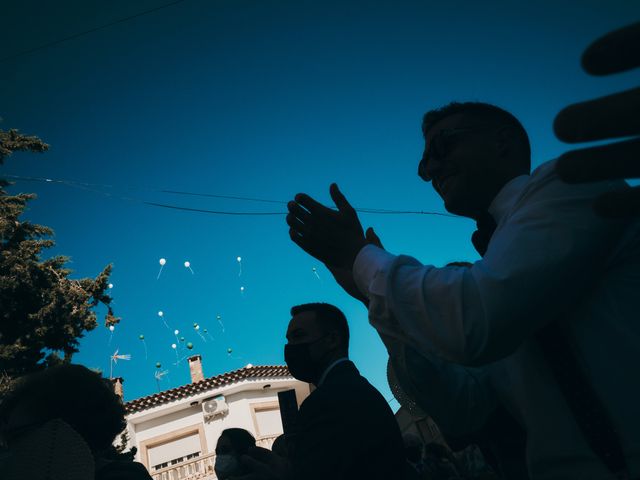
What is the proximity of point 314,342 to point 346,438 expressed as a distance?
87 cm

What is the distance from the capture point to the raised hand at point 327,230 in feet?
3.85

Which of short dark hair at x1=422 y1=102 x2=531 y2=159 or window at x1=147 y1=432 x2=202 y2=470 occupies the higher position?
window at x1=147 y1=432 x2=202 y2=470

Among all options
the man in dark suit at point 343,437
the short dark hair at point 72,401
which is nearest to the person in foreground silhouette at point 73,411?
the short dark hair at point 72,401

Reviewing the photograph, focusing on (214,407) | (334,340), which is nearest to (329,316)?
(334,340)

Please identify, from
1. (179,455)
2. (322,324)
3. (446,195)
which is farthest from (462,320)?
(179,455)

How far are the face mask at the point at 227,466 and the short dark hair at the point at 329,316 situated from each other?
83.8 inches

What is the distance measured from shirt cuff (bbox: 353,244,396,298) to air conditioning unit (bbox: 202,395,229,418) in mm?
21547

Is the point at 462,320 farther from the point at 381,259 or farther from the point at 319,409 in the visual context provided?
the point at 319,409

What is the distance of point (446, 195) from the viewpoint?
4.76 feet

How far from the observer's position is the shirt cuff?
1032 millimetres

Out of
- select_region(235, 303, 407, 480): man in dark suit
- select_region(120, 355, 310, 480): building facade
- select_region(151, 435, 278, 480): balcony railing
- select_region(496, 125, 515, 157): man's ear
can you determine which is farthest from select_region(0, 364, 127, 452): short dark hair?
select_region(120, 355, 310, 480): building facade

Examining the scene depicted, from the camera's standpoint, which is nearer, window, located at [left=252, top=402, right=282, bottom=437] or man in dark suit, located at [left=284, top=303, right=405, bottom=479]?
man in dark suit, located at [left=284, top=303, right=405, bottom=479]

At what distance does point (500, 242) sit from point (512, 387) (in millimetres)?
540

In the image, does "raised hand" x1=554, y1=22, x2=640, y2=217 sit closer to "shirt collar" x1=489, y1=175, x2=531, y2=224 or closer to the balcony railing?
"shirt collar" x1=489, y1=175, x2=531, y2=224
